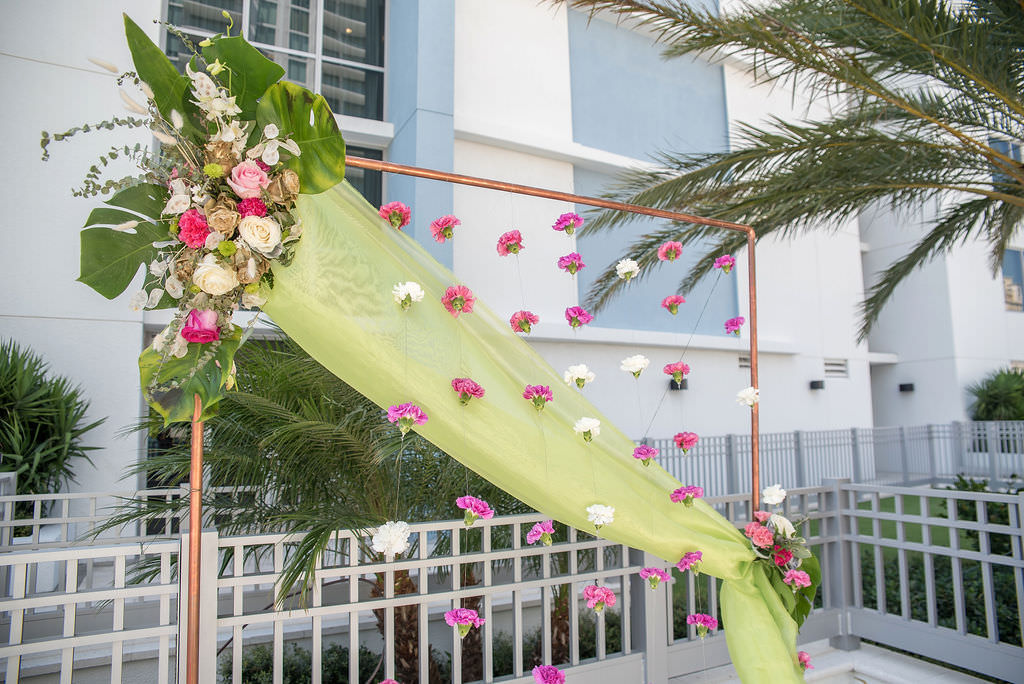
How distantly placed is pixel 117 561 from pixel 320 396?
139 cm

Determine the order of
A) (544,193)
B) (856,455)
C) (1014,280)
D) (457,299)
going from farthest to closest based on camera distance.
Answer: (1014,280) < (856,455) < (544,193) < (457,299)

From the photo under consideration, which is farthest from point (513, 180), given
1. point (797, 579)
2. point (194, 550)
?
point (194, 550)

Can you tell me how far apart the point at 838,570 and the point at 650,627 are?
1.66 metres

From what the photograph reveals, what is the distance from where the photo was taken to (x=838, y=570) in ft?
13.3

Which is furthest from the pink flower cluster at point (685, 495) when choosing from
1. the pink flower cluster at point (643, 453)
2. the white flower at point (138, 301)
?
the white flower at point (138, 301)

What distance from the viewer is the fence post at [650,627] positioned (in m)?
3.13

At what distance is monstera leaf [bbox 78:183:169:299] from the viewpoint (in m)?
1.63

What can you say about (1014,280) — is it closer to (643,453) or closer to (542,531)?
(643,453)

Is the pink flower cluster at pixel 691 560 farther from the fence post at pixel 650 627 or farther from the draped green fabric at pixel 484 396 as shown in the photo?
the fence post at pixel 650 627

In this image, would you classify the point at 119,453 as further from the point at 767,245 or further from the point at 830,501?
the point at 767,245

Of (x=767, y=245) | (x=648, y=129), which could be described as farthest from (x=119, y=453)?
(x=767, y=245)

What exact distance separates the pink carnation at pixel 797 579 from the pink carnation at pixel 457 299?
1770 mm

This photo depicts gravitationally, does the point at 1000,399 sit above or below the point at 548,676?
above

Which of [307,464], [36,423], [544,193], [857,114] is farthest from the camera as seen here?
[36,423]
